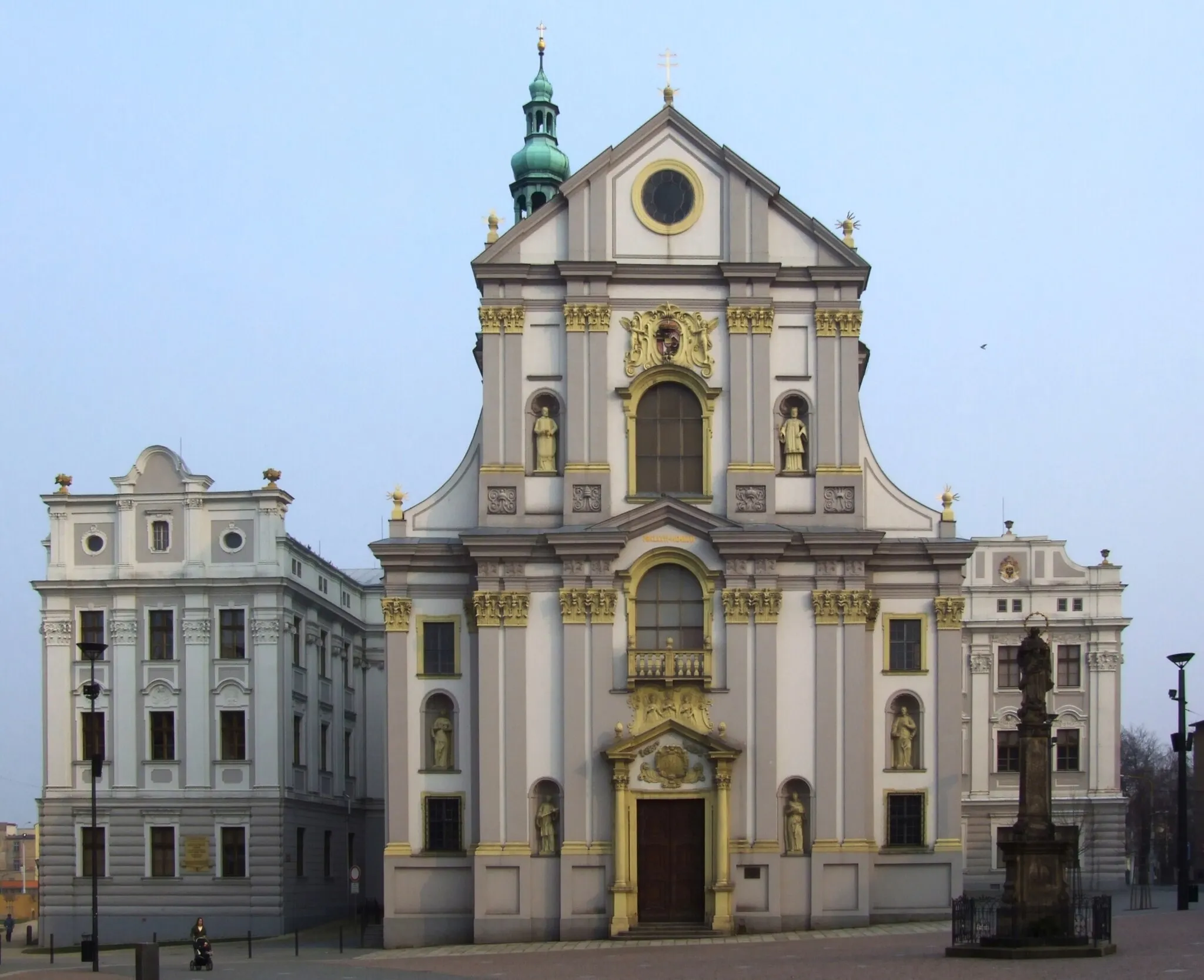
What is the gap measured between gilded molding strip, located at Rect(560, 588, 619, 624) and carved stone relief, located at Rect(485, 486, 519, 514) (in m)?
2.63

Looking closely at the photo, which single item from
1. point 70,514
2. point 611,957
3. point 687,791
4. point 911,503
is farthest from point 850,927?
point 70,514

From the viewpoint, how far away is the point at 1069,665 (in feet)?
233

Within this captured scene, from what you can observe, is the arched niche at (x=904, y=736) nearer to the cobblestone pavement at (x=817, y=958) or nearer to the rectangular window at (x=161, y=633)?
the cobblestone pavement at (x=817, y=958)

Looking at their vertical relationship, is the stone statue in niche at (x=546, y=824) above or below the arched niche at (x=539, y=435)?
below

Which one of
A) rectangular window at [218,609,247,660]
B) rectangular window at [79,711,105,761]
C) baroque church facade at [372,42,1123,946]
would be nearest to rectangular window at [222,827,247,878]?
rectangular window at [79,711,105,761]

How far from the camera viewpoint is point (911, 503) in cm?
4738

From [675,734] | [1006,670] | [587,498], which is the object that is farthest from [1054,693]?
[587,498]

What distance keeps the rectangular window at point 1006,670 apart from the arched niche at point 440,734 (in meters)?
31.5

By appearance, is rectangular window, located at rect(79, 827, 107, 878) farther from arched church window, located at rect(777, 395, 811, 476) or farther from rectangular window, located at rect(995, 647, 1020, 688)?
rectangular window, located at rect(995, 647, 1020, 688)

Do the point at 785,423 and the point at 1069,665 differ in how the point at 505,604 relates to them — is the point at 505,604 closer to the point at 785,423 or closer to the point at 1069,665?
the point at 785,423

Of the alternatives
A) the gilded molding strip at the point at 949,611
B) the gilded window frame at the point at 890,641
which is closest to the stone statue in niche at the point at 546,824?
the gilded window frame at the point at 890,641

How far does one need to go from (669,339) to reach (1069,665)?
1214 inches

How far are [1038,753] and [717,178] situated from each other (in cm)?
1943

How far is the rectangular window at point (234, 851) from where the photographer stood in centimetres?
5594
